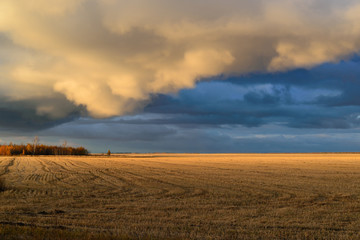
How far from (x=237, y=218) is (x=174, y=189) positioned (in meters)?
11.3

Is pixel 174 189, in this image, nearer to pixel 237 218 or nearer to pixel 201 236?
pixel 237 218

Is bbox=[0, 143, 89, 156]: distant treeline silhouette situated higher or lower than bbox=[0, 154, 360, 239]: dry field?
higher

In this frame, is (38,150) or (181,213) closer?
(181,213)

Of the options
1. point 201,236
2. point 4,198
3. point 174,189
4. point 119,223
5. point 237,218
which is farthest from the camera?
point 174,189

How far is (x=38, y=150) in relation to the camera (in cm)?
17738

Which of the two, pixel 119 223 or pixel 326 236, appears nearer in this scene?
pixel 326 236

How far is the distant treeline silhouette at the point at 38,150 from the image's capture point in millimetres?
169725

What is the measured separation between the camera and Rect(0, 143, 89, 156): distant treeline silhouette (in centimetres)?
16973

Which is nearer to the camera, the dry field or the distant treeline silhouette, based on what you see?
the dry field

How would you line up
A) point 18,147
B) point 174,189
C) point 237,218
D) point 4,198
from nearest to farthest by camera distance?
point 237,218 < point 4,198 < point 174,189 < point 18,147

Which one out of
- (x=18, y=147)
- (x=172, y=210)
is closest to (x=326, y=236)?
(x=172, y=210)

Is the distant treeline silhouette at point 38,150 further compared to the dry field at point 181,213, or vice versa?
the distant treeline silhouette at point 38,150

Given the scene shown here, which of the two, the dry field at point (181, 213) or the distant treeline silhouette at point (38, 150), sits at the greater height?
the distant treeline silhouette at point (38, 150)

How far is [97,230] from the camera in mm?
13133
